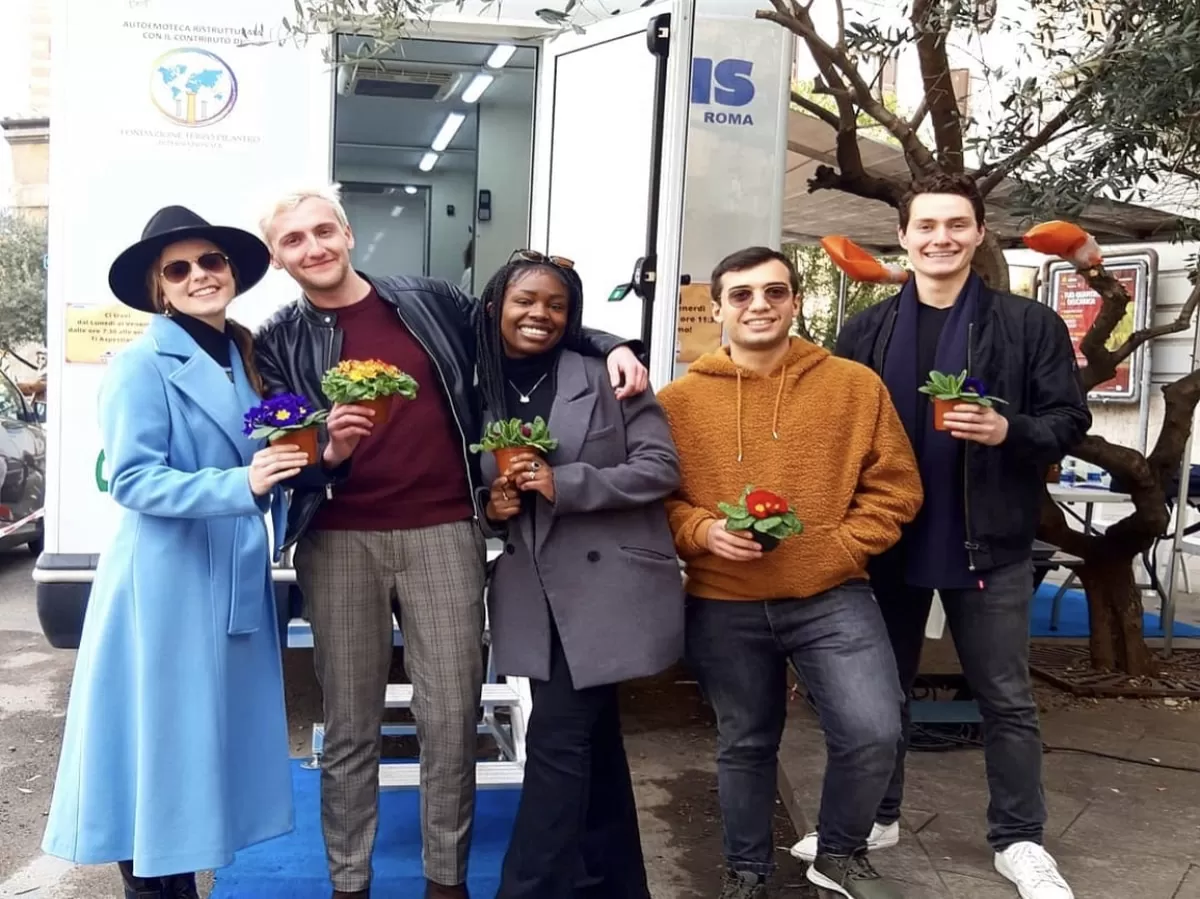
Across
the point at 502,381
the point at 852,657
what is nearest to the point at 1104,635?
the point at 852,657

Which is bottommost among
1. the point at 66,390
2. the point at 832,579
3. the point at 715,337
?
the point at 832,579

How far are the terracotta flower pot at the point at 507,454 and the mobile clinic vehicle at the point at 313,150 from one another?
1490mm

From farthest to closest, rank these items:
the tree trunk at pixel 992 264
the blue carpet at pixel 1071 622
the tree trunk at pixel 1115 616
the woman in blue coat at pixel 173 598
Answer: the blue carpet at pixel 1071 622 → the tree trunk at pixel 1115 616 → the tree trunk at pixel 992 264 → the woman in blue coat at pixel 173 598

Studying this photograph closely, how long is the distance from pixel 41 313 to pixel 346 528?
13.6 m

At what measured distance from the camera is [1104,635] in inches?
225

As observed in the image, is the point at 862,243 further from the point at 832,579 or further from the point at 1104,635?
the point at 832,579

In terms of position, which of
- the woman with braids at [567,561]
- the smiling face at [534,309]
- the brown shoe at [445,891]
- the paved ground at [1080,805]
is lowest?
the paved ground at [1080,805]

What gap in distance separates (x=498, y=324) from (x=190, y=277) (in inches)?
29.7

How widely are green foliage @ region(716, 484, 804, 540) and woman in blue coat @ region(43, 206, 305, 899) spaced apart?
39.3 inches

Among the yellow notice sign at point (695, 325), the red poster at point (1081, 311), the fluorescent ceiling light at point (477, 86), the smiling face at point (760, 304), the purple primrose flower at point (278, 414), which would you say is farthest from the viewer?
the red poster at point (1081, 311)

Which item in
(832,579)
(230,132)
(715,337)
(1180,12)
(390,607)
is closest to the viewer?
(832,579)

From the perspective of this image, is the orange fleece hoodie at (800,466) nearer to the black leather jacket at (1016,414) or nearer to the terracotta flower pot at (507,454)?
the black leather jacket at (1016,414)

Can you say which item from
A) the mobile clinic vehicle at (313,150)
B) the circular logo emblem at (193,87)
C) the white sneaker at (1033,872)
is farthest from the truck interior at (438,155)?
the white sneaker at (1033,872)

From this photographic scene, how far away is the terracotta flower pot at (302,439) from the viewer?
2514 mm
